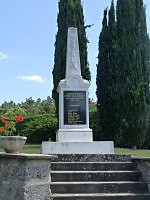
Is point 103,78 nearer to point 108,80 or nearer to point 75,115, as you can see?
point 108,80

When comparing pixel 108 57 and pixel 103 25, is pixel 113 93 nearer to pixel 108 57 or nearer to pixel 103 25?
pixel 108 57

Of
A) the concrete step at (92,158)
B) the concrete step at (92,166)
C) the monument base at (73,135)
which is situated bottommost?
the concrete step at (92,166)

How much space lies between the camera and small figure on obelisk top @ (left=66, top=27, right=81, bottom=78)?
11773 millimetres

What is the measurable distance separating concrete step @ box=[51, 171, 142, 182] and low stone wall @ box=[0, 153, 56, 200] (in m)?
0.62

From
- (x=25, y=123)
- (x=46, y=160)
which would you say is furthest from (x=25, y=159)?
(x=25, y=123)

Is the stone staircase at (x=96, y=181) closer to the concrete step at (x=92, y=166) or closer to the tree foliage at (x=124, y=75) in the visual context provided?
the concrete step at (x=92, y=166)

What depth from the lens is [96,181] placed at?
25.6ft

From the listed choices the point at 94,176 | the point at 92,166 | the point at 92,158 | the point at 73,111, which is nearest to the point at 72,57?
the point at 73,111

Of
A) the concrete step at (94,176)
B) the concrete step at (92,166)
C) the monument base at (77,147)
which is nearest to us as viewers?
the concrete step at (94,176)

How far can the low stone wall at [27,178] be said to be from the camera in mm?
6824

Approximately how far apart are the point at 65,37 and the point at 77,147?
426 inches

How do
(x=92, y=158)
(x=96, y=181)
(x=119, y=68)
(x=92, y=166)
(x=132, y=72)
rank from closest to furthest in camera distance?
(x=96, y=181) → (x=92, y=166) → (x=92, y=158) → (x=132, y=72) → (x=119, y=68)

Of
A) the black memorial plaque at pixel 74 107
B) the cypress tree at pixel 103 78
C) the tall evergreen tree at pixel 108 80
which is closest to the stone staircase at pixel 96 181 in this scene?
the black memorial plaque at pixel 74 107

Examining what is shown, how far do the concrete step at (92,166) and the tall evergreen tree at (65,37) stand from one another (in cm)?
1124
